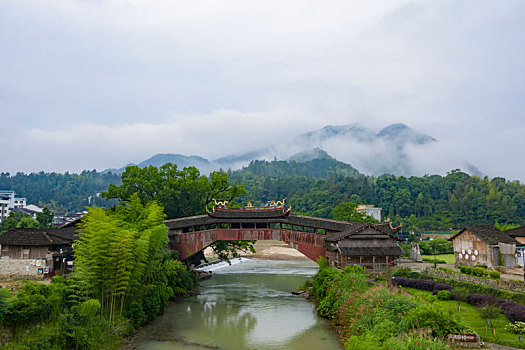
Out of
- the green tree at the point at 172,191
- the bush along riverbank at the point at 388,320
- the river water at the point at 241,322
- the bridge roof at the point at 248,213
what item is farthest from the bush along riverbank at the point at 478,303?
the green tree at the point at 172,191

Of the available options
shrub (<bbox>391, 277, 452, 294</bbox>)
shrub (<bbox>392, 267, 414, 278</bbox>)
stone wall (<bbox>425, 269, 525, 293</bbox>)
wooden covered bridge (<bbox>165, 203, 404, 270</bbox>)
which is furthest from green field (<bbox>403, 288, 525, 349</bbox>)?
wooden covered bridge (<bbox>165, 203, 404, 270</bbox>)

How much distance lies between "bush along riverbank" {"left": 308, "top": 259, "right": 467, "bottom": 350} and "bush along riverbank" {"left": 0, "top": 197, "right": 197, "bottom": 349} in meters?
9.56

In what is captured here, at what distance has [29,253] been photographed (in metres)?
21.6

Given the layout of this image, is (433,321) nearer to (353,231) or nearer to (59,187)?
(353,231)

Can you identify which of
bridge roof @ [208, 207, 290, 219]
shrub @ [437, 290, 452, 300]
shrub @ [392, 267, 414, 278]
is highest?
bridge roof @ [208, 207, 290, 219]

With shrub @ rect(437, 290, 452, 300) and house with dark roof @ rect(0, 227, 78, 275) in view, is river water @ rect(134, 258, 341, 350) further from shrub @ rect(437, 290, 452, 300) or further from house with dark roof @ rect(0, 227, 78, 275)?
house with dark roof @ rect(0, 227, 78, 275)

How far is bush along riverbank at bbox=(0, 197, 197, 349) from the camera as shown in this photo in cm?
1313

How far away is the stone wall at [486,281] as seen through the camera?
18.4 m

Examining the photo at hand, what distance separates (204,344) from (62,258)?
10882 millimetres

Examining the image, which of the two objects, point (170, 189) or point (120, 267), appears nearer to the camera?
point (120, 267)

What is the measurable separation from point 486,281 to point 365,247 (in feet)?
23.8

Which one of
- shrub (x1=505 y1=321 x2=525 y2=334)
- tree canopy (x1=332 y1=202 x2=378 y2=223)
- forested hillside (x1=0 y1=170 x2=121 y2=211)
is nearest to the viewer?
shrub (x1=505 y1=321 x2=525 y2=334)

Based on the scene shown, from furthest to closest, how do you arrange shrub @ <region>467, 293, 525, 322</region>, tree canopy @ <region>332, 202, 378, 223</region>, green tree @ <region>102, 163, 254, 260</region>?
tree canopy @ <region>332, 202, 378, 223</region> < green tree @ <region>102, 163, 254, 260</region> < shrub @ <region>467, 293, 525, 322</region>

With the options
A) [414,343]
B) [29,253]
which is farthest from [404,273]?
[29,253]
